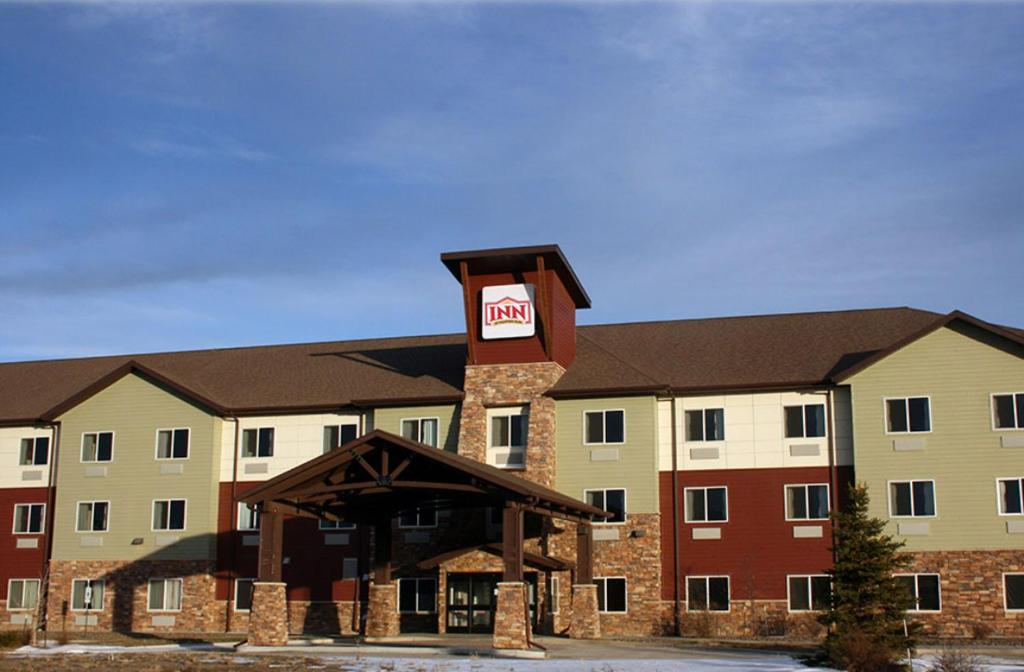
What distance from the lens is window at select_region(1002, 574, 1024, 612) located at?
34.1m

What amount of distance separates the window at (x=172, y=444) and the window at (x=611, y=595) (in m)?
15.7

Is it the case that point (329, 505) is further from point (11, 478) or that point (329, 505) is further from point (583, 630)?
point (11, 478)

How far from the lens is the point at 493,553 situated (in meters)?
36.6

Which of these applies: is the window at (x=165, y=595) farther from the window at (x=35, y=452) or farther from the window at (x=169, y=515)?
the window at (x=35, y=452)

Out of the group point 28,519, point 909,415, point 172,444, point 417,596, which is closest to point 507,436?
point 417,596

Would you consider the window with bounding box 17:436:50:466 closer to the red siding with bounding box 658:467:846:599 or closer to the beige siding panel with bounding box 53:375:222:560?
the beige siding panel with bounding box 53:375:222:560

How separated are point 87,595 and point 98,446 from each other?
17.5ft

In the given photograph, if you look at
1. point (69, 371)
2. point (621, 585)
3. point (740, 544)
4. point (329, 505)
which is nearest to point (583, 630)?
point (621, 585)

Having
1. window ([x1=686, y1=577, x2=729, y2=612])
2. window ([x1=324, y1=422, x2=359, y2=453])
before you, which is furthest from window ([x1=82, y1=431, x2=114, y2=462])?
window ([x1=686, y1=577, x2=729, y2=612])

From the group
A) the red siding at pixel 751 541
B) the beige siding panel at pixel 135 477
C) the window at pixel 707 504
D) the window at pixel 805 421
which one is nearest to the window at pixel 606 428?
the red siding at pixel 751 541

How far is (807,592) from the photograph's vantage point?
36031 millimetres

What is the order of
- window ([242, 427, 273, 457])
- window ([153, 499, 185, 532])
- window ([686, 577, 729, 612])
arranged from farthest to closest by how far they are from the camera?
window ([242, 427, 273, 457])
window ([153, 499, 185, 532])
window ([686, 577, 729, 612])

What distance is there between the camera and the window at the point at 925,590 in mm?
34688

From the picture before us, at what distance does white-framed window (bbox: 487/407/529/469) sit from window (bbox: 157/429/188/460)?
451 inches
